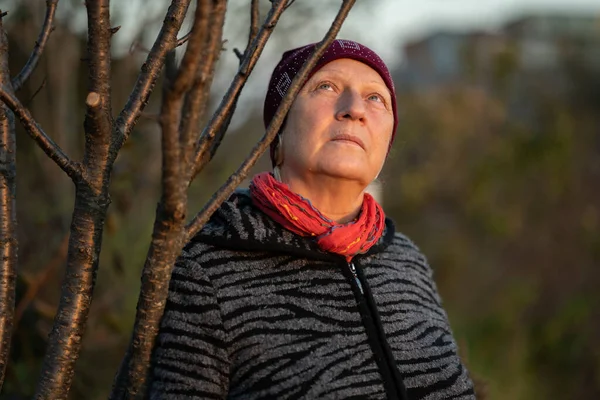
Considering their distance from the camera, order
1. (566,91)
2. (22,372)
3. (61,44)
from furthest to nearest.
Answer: (566,91), (61,44), (22,372)

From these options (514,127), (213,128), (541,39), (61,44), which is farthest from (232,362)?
(541,39)

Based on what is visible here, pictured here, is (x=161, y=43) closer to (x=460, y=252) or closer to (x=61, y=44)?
(x=61, y=44)

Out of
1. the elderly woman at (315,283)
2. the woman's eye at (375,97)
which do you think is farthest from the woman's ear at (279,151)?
the woman's eye at (375,97)

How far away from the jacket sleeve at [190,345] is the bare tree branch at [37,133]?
385 mm

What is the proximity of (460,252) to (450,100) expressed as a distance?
501 cm

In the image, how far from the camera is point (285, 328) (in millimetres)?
1747

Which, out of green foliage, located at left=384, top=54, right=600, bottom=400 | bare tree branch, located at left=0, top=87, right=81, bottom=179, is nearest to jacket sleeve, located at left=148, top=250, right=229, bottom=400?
bare tree branch, located at left=0, top=87, right=81, bottom=179

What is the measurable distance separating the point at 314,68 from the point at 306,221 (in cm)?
43

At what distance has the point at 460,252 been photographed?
8867 millimetres

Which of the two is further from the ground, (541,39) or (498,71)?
(541,39)

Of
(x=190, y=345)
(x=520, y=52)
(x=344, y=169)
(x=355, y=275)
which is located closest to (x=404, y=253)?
(x=355, y=275)

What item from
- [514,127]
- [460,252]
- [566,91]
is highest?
[566,91]

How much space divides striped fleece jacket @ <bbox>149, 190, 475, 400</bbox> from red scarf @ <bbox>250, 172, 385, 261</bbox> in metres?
0.03

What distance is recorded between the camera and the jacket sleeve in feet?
5.30
